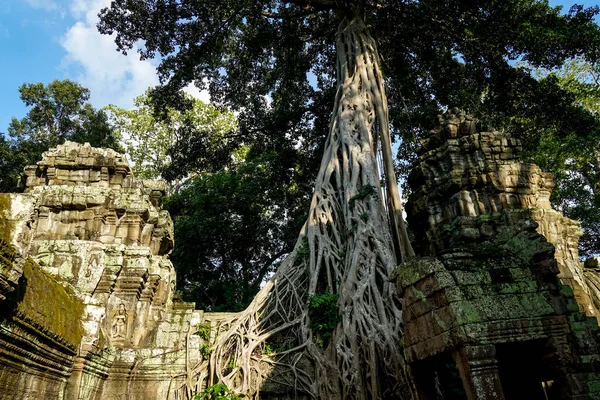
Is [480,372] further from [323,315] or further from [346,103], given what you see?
[346,103]

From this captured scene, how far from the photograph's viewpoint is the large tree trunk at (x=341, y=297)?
5.00 meters

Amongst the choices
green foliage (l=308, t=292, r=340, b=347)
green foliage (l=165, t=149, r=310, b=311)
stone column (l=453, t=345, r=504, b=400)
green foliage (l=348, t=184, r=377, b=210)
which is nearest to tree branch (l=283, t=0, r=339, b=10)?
green foliage (l=165, t=149, r=310, b=311)

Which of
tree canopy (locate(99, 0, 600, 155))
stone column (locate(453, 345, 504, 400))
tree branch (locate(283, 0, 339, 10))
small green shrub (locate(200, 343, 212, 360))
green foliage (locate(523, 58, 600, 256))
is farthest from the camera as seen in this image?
green foliage (locate(523, 58, 600, 256))

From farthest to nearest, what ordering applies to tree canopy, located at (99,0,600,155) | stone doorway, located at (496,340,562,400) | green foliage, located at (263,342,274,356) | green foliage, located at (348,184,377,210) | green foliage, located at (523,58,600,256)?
green foliage, located at (523,58,600,256), tree canopy, located at (99,0,600,155), green foliage, located at (348,184,377,210), green foliage, located at (263,342,274,356), stone doorway, located at (496,340,562,400)

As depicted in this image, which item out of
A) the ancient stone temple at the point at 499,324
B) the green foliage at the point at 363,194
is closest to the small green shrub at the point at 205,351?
the ancient stone temple at the point at 499,324

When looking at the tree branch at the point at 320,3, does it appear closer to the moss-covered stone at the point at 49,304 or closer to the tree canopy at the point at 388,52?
the tree canopy at the point at 388,52

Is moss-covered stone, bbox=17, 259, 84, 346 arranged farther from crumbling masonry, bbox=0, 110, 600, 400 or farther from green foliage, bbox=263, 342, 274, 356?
green foliage, bbox=263, 342, 274, 356

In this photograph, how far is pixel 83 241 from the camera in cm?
550

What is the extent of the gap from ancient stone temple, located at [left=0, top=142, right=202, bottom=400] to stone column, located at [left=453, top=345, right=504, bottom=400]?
2.76 meters

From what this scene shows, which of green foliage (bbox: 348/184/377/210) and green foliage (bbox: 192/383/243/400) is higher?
green foliage (bbox: 348/184/377/210)

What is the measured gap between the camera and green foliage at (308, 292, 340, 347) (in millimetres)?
5531

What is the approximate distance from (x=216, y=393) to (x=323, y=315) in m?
1.66

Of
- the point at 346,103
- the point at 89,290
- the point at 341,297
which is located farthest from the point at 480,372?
the point at 346,103

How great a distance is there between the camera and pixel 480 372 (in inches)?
104
